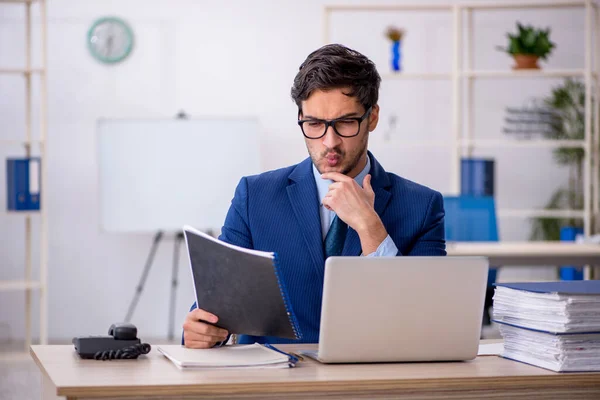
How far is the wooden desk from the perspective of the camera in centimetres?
147

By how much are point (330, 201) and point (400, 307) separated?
438 millimetres

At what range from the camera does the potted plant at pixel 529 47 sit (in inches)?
237

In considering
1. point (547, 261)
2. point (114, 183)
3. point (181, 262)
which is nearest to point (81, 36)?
point (114, 183)

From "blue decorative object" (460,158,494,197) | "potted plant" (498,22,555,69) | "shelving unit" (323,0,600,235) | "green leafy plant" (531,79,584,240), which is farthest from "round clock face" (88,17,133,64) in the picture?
"green leafy plant" (531,79,584,240)

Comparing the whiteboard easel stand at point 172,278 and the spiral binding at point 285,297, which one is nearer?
the spiral binding at point 285,297

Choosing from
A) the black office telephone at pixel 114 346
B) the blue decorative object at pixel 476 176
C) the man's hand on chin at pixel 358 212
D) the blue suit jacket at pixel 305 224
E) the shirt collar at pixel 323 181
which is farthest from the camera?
the blue decorative object at pixel 476 176

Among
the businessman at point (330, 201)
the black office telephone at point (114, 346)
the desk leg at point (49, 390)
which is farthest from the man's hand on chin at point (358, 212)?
the desk leg at point (49, 390)

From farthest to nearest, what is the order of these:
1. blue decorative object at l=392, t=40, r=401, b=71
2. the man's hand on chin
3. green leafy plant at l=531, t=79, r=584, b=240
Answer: green leafy plant at l=531, t=79, r=584, b=240 < blue decorative object at l=392, t=40, r=401, b=71 < the man's hand on chin

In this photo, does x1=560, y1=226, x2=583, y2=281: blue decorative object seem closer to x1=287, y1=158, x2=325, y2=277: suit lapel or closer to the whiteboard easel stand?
the whiteboard easel stand

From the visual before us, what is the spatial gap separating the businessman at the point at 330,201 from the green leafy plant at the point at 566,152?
445 cm

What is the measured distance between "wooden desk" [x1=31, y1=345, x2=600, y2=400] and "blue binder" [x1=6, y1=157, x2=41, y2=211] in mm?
4186

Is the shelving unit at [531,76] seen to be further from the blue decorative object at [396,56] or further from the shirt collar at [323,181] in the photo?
the shirt collar at [323,181]

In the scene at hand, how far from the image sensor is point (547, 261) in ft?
15.7

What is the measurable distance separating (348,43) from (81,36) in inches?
79.1
